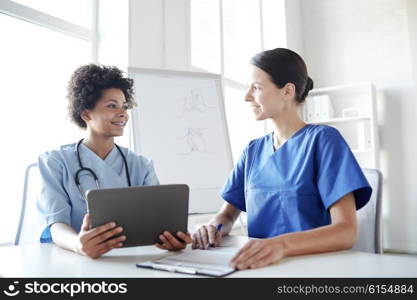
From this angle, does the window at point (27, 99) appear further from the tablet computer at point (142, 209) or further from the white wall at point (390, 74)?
the white wall at point (390, 74)

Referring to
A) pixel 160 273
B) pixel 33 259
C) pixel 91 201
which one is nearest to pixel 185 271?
pixel 160 273

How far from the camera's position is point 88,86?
1438 millimetres

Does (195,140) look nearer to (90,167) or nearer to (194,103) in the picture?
(194,103)

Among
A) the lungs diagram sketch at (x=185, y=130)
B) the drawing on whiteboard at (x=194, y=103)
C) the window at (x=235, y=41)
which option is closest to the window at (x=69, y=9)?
the lungs diagram sketch at (x=185, y=130)

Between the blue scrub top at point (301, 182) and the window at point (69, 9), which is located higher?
the window at point (69, 9)

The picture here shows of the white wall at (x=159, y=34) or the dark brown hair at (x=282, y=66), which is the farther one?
the white wall at (x=159, y=34)

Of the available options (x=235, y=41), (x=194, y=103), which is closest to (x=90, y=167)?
(x=194, y=103)

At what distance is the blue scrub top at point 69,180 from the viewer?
3.80 ft

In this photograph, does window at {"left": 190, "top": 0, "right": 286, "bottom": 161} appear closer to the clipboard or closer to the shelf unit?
the shelf unit

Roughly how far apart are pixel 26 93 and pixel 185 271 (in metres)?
1.52

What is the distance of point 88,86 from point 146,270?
896mm

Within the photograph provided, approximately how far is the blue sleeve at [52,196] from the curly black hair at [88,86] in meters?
0.29

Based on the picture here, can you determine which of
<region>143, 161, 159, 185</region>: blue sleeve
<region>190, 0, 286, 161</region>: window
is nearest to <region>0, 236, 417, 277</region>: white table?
<region>143, 161, 159, 185</region>: blue sleeve

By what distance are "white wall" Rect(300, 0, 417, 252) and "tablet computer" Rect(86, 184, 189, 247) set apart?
3107 millimetres
